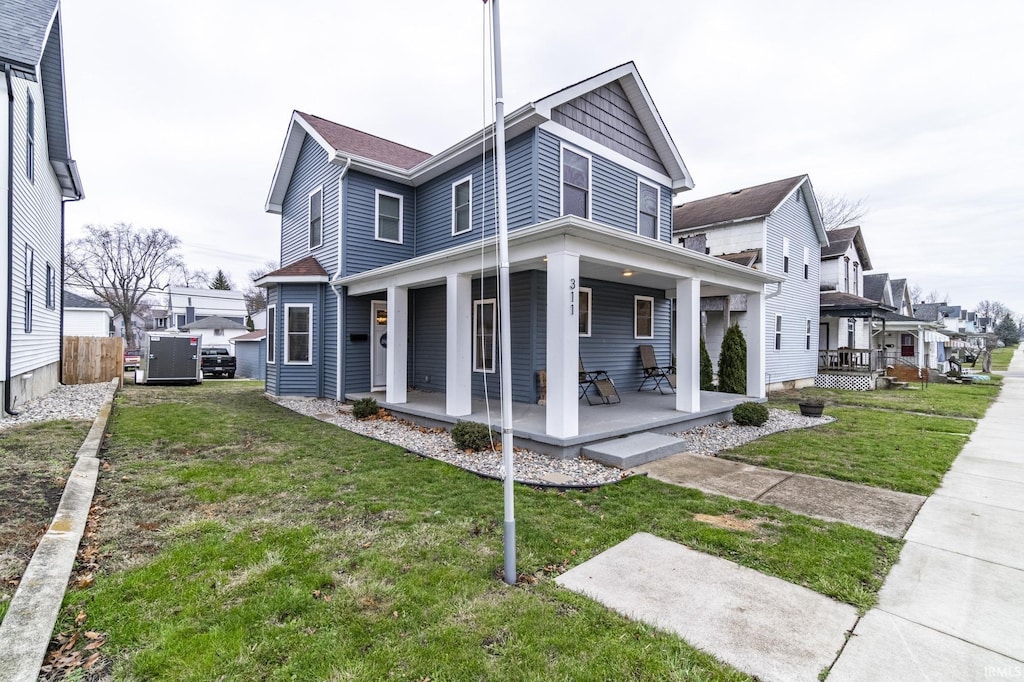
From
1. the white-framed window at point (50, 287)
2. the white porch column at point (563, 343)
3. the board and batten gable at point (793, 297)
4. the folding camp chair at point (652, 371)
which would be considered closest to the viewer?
the white porch column at point (563, 343)

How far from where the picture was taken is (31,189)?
9.31 meters

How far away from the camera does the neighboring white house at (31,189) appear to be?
7238 mm

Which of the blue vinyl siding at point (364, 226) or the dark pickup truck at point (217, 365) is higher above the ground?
the blue vinyl siding at point (364, 226)

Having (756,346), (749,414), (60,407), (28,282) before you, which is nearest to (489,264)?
(749,414)

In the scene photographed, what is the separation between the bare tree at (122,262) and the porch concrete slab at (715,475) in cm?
4338

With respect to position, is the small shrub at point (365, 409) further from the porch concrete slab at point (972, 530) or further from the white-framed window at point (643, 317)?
the porch concrete slab at point (972, 530)

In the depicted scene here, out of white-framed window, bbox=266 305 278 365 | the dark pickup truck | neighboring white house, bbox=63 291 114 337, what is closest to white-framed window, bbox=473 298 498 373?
white-framed window, bbox=266 305 278 365

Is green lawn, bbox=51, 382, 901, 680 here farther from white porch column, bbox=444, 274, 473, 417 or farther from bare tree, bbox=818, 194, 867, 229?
bare tree, bbox=818, 194, 867, 229

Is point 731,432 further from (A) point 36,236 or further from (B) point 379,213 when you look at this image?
(A) point 36,236

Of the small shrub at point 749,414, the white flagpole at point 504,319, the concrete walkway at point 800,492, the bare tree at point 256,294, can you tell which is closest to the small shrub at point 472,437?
the concrete walkway at point 800,492

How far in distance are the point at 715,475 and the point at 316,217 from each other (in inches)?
441

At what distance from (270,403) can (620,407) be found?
815cm

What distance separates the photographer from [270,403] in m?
10.8

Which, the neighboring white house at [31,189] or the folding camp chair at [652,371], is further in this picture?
the folding camp chair at [652,371]
